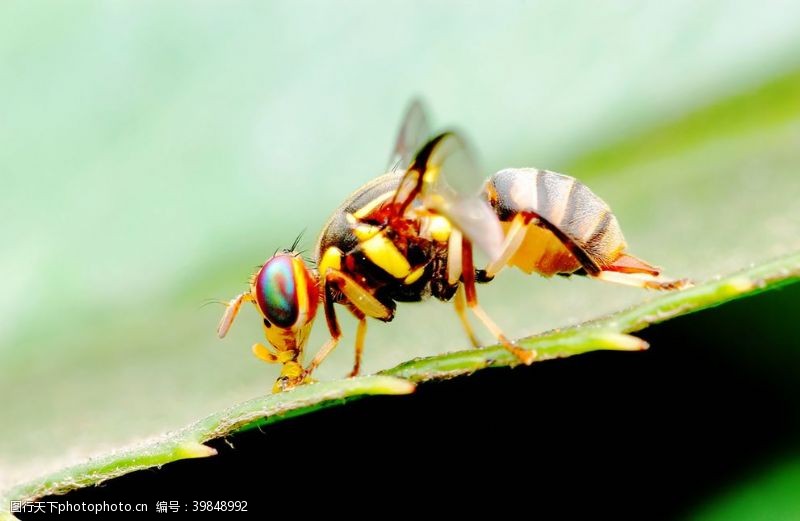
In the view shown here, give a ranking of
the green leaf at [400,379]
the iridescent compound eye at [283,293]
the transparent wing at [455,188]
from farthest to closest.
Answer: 1. the iridescent compound eye at [283,293]
2. the transparent wing at [455,188]
3. the green leaf at [400,379]

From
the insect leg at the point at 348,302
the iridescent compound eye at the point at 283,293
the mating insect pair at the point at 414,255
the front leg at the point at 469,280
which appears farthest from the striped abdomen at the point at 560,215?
the iridescent compound eye at the point at 283,293

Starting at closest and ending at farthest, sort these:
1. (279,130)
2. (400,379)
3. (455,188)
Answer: (400,379) → (455,188) → (279,130)

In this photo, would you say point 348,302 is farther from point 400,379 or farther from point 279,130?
point 279,130

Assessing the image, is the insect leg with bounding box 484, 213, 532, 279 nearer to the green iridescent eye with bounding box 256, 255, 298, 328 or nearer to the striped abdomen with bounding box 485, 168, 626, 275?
the striped abdomen with bounding box 485, 168, 626, 275

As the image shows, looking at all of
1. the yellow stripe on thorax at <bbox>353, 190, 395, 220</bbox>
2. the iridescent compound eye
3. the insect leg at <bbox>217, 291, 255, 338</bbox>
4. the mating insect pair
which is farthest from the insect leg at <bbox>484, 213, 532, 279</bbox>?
the insect leg at <bbox>217, 291, 255, 338</bbox>

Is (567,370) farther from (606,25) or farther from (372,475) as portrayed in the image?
(606,25)

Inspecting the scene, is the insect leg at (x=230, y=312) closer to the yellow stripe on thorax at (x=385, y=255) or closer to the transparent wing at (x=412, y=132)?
the yellow stripe on thorax at (x=385, y=255)

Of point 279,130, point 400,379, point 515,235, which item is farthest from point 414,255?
point 279,130
